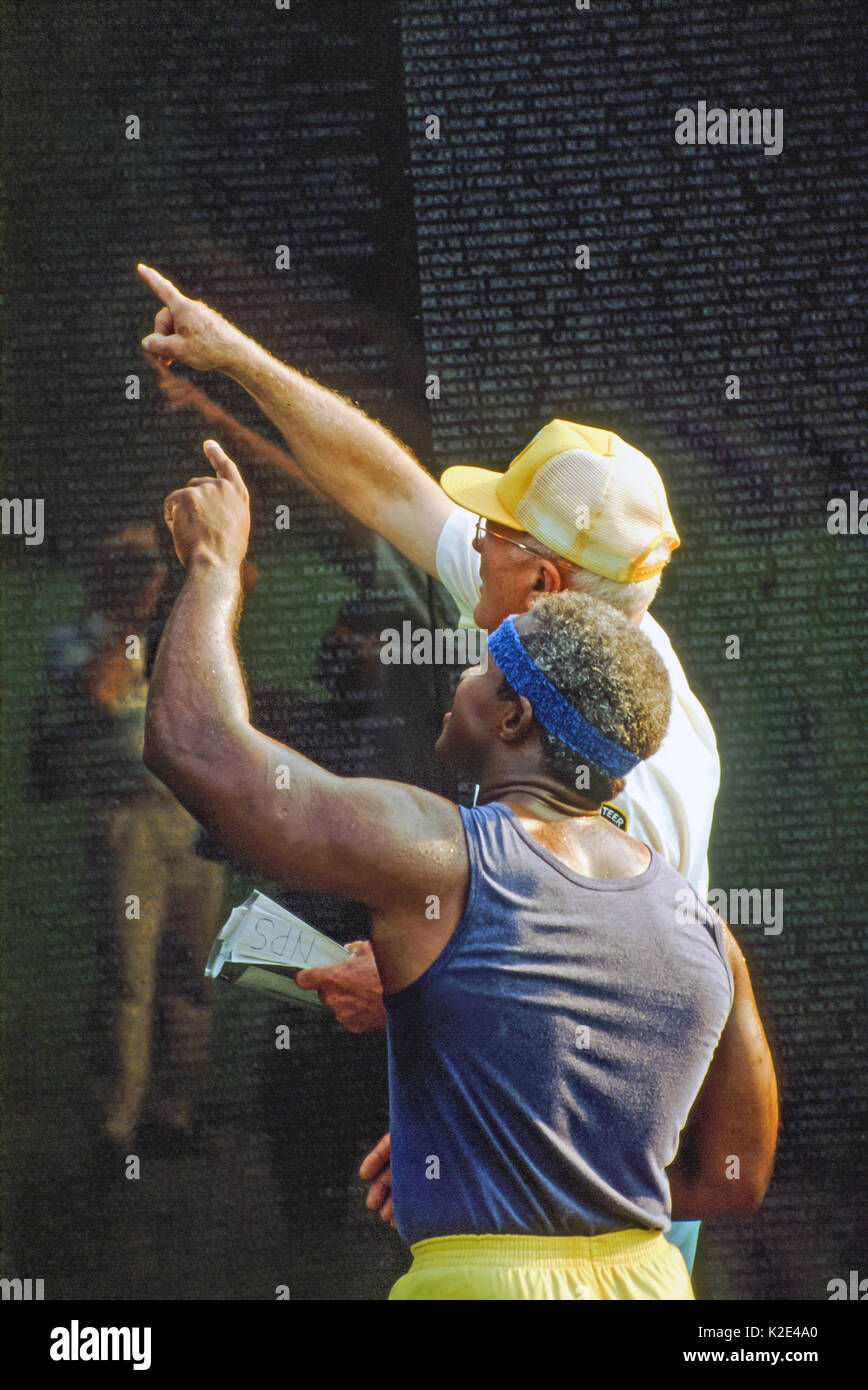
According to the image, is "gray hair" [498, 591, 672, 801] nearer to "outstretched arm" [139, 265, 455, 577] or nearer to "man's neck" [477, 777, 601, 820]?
"man's neck" [477, 777, 601, 820]

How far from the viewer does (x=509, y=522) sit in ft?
8.82

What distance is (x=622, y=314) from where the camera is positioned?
3.01 m

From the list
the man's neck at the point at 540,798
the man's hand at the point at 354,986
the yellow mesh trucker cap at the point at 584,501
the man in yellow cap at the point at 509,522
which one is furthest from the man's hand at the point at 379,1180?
the yellow mesh trucker cap at the point at 584,501

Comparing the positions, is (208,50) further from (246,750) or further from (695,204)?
(246,750)

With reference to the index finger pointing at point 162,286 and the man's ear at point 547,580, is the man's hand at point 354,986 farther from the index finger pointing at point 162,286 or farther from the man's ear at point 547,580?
the index finger pointing at point 162,286

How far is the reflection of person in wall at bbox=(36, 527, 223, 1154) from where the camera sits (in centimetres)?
293

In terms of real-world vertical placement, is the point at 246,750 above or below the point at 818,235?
below

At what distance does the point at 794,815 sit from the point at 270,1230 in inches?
58.5

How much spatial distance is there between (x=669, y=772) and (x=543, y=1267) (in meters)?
1.01

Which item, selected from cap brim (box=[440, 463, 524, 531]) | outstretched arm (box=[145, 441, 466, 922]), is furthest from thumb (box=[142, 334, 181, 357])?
outstretched arm (box=[145, 441, 466, 922])

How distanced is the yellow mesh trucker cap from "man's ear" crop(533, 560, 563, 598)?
0.04m
